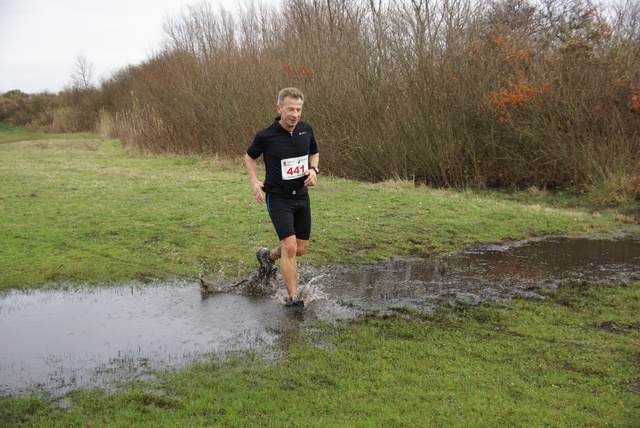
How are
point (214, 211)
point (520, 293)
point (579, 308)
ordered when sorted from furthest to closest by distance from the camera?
point (214, 211) → point (520, 293) → point (579, 308)

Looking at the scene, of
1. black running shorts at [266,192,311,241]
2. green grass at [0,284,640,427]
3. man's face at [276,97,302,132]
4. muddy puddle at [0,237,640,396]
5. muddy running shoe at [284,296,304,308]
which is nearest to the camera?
green grass at [0,284,640,427]

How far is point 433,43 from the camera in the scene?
18.2 metres

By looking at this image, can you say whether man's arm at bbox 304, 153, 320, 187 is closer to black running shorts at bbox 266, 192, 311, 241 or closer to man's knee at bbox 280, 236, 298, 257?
black running shorts at bbox 266, 192, 311, 241

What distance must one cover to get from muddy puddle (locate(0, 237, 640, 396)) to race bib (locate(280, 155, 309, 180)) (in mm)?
1420

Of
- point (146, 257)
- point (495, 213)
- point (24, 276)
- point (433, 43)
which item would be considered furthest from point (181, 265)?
point (433, 43)

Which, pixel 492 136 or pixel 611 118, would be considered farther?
pixel 492 136

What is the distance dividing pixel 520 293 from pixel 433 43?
12.5 m

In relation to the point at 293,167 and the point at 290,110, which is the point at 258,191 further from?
the point at 290,110

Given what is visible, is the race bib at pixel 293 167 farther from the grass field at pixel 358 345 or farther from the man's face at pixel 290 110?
the grass field at pixel 358 345

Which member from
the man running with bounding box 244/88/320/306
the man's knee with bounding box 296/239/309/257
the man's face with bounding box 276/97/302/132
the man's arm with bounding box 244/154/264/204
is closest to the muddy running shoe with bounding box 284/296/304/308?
the man running with bounding box 244/88/320/306

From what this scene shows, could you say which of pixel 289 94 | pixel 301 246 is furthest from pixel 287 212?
pixel 289 94

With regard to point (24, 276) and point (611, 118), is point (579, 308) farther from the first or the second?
point (611, 118)

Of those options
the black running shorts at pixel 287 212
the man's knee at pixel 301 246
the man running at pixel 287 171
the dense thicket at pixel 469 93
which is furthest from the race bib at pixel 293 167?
the dense thicket at pixel 469 93

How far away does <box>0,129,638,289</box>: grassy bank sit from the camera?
8.75 meters
